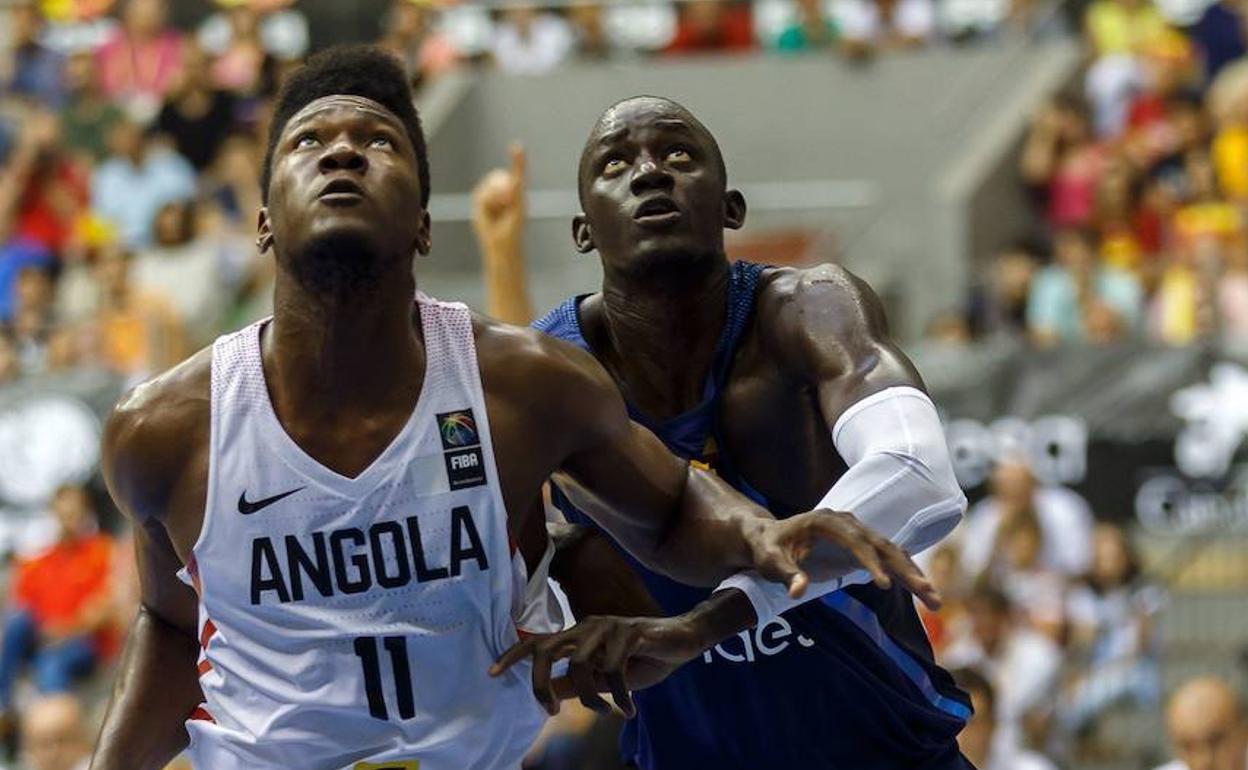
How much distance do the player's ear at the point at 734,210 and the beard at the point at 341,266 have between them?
51.9 inches

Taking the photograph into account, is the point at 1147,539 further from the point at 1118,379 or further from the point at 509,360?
the point at 509,360

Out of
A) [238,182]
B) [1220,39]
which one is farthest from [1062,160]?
[238,182]

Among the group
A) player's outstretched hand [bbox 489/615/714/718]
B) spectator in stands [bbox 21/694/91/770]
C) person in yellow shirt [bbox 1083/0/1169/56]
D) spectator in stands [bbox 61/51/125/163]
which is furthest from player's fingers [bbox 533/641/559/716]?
spectator in stands [bbox 61/51/125/163]

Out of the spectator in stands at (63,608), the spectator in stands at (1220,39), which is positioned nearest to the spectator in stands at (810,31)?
the spectator in stands at (1220,39)

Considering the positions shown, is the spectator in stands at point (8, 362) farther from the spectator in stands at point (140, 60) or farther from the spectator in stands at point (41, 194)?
the spectator in stands at point (140, 60)

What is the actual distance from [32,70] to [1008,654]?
9.43 meters

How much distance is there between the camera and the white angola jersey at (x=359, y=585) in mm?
4406

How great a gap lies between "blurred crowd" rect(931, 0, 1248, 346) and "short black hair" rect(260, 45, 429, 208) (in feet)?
24.6

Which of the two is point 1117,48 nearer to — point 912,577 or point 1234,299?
point 1234,299

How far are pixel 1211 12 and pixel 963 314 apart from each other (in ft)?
11.5

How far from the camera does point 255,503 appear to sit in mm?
4414

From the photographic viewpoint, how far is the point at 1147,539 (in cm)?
1162

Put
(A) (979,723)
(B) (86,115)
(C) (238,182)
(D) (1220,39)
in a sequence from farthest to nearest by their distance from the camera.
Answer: (B) (86,115), (C) (238,182), (D) (1220,39), (A) (979,723)

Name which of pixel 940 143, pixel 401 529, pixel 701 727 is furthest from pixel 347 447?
pixel 940 143
